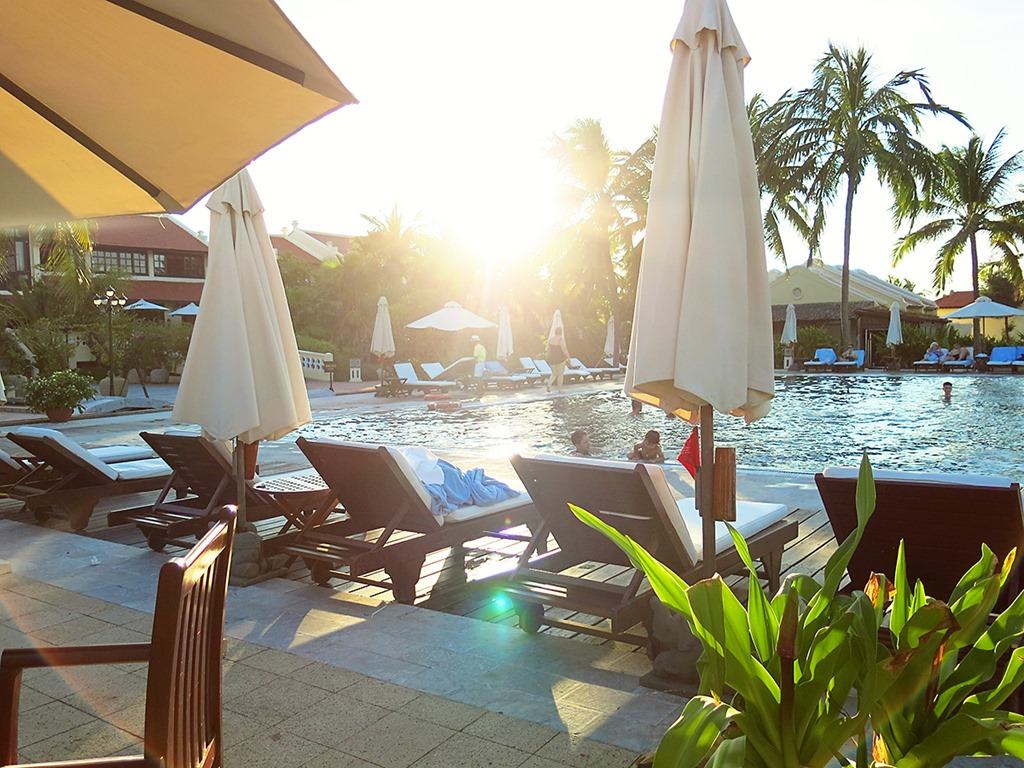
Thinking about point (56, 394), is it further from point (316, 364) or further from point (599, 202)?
point (599, 202)

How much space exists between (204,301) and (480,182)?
30731 millimetres

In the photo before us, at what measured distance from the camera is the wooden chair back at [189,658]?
150cm

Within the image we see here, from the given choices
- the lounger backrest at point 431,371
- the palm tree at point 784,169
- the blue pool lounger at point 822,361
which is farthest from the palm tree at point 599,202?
the lounger backrest at point 431,371

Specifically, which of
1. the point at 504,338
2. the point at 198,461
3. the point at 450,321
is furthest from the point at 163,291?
the point at 198,461

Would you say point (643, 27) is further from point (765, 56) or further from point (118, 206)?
point (118, 206)

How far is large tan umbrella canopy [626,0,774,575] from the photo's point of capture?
3.62 m

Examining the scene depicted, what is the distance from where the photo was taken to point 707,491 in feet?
12.5

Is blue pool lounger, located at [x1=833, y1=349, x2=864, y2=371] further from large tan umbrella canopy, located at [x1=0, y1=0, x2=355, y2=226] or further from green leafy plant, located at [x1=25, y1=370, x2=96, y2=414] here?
large tan umbrella canopy, located at [x1=0, y1=0, x2=355, y2=226]

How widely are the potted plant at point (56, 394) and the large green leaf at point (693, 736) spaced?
18.2 meters

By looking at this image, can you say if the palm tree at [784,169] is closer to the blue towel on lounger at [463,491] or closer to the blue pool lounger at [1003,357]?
the blue pool lounger at [1003,357]

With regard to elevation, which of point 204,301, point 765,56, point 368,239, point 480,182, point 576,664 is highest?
point 480,182

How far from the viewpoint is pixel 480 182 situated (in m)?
35.1

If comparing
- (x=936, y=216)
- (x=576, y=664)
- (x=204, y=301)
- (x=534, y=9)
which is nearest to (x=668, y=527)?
(x=576, y=664)

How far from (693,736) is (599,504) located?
2.43m
